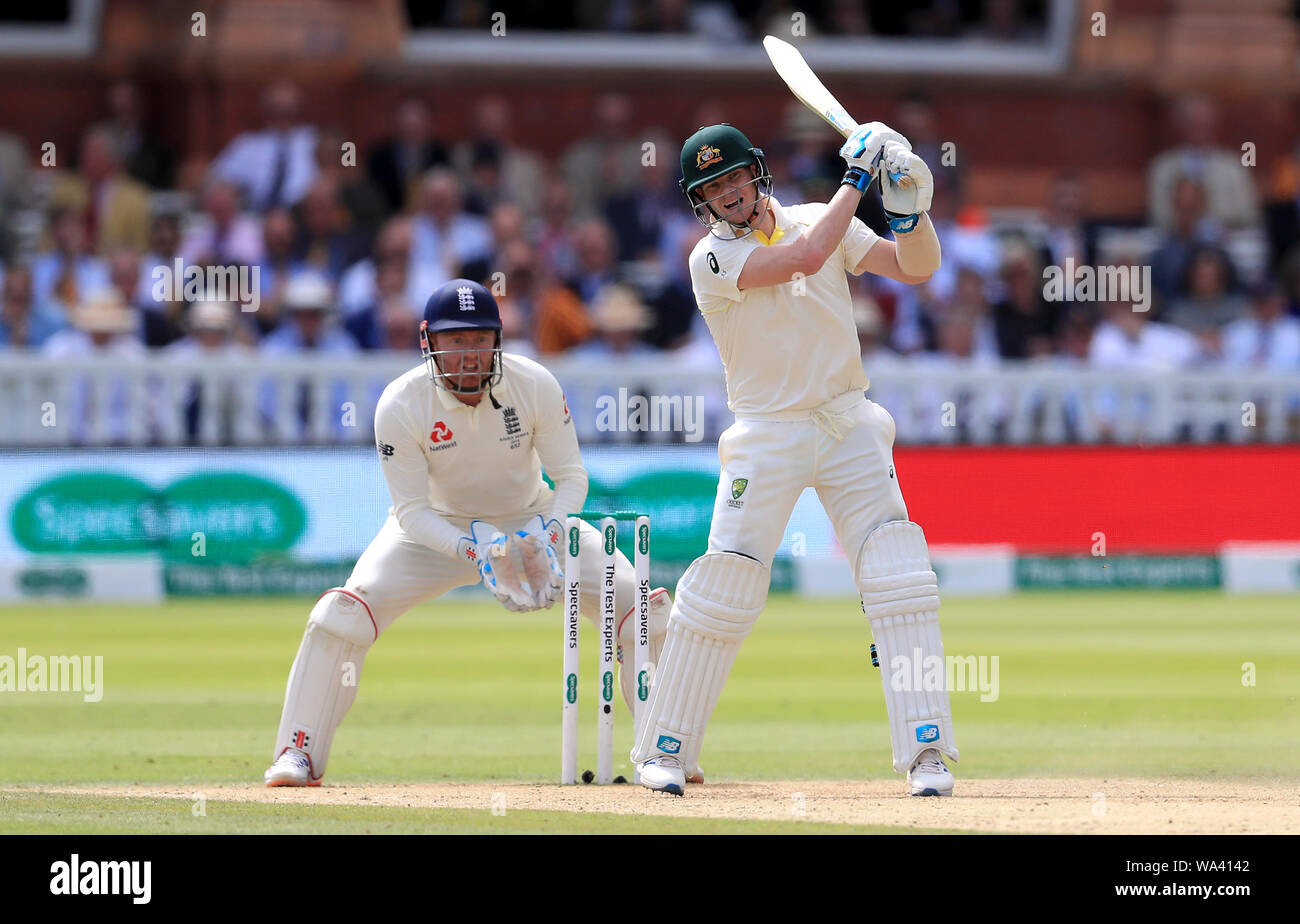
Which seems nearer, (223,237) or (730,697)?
(730,697)

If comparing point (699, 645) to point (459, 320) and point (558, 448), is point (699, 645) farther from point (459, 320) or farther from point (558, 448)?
point (459, 320)

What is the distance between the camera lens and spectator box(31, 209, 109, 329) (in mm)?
16016

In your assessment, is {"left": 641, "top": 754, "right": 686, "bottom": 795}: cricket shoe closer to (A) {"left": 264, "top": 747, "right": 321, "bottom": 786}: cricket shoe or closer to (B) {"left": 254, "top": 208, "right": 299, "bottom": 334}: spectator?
(A) {"left": 264, "top": 747, "right": 321, "bottom": 786}: cricket shoe

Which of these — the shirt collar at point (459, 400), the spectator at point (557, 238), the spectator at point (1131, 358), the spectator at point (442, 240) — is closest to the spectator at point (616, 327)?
the spectator at point (557, 238)

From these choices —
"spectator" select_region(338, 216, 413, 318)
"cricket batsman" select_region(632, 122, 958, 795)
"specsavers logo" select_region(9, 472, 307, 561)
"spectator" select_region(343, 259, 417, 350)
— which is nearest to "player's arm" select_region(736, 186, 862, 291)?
"cricket batsman" select_region(632, 122, 958, 795)

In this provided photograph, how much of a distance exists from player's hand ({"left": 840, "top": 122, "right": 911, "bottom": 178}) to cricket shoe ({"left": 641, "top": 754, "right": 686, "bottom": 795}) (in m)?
2.11

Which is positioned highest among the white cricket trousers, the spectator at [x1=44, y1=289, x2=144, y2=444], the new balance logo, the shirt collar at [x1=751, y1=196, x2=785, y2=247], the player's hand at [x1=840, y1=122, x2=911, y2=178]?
the spectator at [x1=44, y1=289, x2=144, y2=444]

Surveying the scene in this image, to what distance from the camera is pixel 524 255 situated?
1588 cm

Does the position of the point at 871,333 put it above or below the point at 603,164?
below

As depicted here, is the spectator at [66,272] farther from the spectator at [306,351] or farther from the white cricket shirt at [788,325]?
the white cricket shirt at [788,325]

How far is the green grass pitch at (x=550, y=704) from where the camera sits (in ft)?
25.6

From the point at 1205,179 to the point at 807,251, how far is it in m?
13.2

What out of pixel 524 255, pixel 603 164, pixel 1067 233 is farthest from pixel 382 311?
pixel 1067 233

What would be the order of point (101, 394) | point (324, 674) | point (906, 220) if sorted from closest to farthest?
point (906, 220)
point (324, 674)
point (101, 394)
